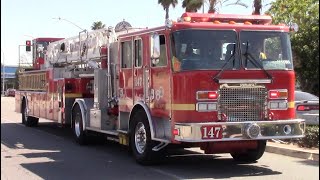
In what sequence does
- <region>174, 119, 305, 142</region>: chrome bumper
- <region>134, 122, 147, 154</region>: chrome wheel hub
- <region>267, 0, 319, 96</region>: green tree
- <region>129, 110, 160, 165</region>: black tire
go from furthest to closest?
<region>267, 0, 319, 96</region>: green tree → <region>134, 122, 147, 154</region>: chrome wheel hub → <region>129, 110, 160, 165</region>: black tire → <region>174, 119, 305, 142</region>: chrome bumper

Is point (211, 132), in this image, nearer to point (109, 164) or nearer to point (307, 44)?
point (109, 164)

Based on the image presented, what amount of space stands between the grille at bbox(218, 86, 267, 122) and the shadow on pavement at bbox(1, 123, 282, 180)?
1.02 metres

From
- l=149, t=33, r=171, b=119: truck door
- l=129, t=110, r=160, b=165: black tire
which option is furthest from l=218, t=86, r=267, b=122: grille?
l=129, t=110, r=160, b=165: black tire

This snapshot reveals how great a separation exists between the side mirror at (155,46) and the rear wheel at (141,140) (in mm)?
1189

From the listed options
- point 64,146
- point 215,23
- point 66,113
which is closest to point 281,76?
point 215,23

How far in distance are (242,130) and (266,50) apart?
62.5 inches

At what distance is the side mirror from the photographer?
9.29 metres

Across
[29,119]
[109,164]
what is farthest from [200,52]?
[29,119]

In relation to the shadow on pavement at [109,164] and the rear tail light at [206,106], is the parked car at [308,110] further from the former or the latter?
the rear tail light at [206,106]

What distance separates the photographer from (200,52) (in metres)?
8.88

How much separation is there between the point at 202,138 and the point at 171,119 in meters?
0.75

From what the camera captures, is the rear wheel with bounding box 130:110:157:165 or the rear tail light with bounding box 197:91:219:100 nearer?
the rear tail light with bounding box 197:91:219:100

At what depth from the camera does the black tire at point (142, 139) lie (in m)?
9.63

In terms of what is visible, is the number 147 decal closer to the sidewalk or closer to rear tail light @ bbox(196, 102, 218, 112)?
rear tail light @ bbox(196, 102, 218, 112)
